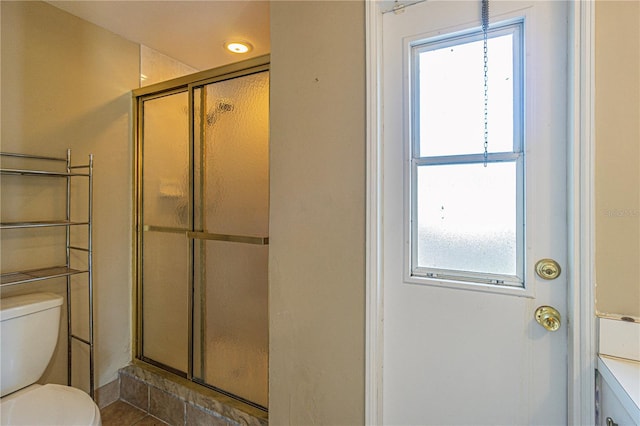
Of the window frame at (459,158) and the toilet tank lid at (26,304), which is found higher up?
the window frame at (459,158)

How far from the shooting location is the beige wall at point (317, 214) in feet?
3.89

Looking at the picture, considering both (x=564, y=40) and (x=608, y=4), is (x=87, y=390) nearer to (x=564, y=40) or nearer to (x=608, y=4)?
(x=564, y=40)

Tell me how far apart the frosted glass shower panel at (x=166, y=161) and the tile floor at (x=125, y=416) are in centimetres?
116

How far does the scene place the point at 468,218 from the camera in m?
1.06

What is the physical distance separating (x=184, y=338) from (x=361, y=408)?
1228 mm

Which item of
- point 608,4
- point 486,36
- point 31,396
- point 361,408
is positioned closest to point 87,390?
point 31,396

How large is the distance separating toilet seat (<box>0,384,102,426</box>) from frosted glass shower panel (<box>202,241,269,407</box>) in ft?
1.99

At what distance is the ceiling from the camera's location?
1.61m

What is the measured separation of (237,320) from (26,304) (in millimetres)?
971

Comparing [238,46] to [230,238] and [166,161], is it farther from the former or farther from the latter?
[230,238]

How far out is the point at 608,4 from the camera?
0.89 m

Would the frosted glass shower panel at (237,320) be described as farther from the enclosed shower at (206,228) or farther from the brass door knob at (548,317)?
the brass door knob at (548,317)

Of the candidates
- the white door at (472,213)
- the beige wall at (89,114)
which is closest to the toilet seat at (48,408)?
the beige wall at (89,114)

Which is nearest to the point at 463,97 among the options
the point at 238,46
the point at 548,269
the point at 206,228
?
the point at 548,269
